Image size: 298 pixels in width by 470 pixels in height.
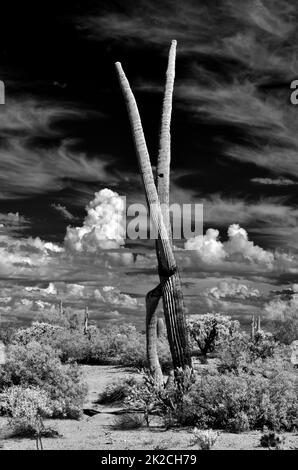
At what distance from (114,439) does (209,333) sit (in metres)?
18.7

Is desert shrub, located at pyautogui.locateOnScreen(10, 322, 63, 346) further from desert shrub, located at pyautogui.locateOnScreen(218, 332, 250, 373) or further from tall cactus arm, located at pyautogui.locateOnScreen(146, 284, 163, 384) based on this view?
tall cactus arm, located at pyautogui.locateOnScreen(146, 284, 163, 384)

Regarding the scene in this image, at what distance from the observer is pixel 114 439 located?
10.7 meters

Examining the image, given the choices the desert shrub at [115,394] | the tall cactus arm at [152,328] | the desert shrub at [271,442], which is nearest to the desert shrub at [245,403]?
the desert shrub at [271,442]

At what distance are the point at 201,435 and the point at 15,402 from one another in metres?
4.65

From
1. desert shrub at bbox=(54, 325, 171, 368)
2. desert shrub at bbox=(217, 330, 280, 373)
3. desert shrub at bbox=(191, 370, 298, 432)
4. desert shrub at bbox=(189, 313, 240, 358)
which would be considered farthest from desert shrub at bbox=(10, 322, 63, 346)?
desert shrub at bbox=(191, 370, 298, 432)

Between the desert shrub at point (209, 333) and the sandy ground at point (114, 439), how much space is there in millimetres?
15666

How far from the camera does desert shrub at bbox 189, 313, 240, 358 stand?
2852cm

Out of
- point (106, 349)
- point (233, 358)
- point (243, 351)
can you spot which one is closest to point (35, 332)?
point (106, 349)

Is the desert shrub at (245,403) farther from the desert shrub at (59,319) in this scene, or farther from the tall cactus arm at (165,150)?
the desert shrub at (59,319)

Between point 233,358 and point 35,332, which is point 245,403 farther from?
point 35,332

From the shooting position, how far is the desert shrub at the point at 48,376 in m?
13.7

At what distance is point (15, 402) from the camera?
12.0m
